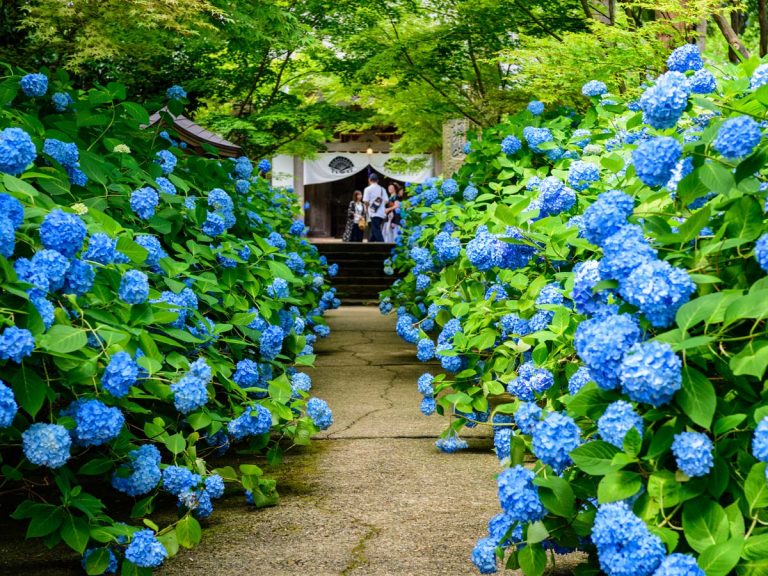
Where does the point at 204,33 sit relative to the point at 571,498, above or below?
above

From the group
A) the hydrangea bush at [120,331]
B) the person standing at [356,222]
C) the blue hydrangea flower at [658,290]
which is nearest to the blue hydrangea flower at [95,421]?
the hydrangea bush at [120,331]

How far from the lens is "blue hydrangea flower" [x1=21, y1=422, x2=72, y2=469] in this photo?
6.53ft

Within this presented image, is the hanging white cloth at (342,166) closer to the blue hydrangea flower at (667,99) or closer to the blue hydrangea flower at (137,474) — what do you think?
the blue hydrangea flower at (137,474)

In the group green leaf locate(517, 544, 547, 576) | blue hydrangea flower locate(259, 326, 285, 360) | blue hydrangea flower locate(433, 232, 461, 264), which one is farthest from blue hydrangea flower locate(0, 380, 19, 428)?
blue hydrangea flower locate(433, 232, 461, 264)

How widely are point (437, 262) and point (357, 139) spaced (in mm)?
17420

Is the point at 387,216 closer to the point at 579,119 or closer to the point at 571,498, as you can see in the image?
the point at 579,119

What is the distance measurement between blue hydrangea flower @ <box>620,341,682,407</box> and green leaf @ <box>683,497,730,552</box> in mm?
213

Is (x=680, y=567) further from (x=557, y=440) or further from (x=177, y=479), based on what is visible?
(x=177, y=479)

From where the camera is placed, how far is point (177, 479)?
8.39 feet

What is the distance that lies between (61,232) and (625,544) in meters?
1.54

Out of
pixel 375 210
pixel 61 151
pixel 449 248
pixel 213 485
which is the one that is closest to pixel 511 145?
pixel 449 248

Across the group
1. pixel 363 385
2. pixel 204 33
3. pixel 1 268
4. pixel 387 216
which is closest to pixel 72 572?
pixel 1 268

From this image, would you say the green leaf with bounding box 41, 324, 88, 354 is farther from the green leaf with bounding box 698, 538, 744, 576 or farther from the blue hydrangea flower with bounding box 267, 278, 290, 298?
the blue hydrangea flower with bounding box 267, 278, 290, 298

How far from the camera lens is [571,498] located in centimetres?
174
